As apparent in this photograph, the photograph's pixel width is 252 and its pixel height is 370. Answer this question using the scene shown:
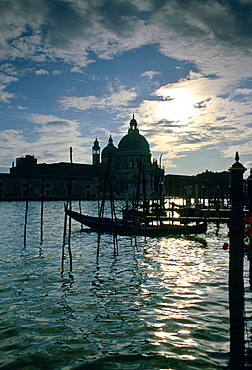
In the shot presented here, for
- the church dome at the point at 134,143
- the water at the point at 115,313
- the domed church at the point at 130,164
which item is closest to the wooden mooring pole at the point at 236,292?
the water at the point at 115,313

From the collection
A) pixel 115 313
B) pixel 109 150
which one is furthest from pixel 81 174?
pixel 115 313

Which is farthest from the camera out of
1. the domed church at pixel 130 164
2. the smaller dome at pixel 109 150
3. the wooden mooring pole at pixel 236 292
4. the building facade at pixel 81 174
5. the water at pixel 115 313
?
the smaller dome at pixel 109 150

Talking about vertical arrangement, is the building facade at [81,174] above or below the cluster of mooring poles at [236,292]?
above

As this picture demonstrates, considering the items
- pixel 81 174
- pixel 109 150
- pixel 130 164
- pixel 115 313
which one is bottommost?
pixel 115 313

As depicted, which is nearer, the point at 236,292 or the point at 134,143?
the point at 236,292

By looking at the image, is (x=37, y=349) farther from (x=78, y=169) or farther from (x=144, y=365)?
(x=78, y=169)

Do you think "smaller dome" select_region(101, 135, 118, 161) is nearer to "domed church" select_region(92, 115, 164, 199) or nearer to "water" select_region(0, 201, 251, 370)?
"domed church" select_region(92, 115, 164, 199)

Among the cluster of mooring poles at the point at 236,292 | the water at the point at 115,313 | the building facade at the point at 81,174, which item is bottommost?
the water at the point at 115,313

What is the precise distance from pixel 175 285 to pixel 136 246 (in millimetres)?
7146

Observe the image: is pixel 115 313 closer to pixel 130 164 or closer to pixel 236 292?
pixel 236 292

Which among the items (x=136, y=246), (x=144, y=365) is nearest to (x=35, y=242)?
(x=136, y=246)

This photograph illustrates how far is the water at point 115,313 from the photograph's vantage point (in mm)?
5273

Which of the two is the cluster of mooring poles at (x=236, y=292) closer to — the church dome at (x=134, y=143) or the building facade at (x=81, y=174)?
the building facade at (x=81, y=174)

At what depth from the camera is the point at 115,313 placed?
7.04 metres
